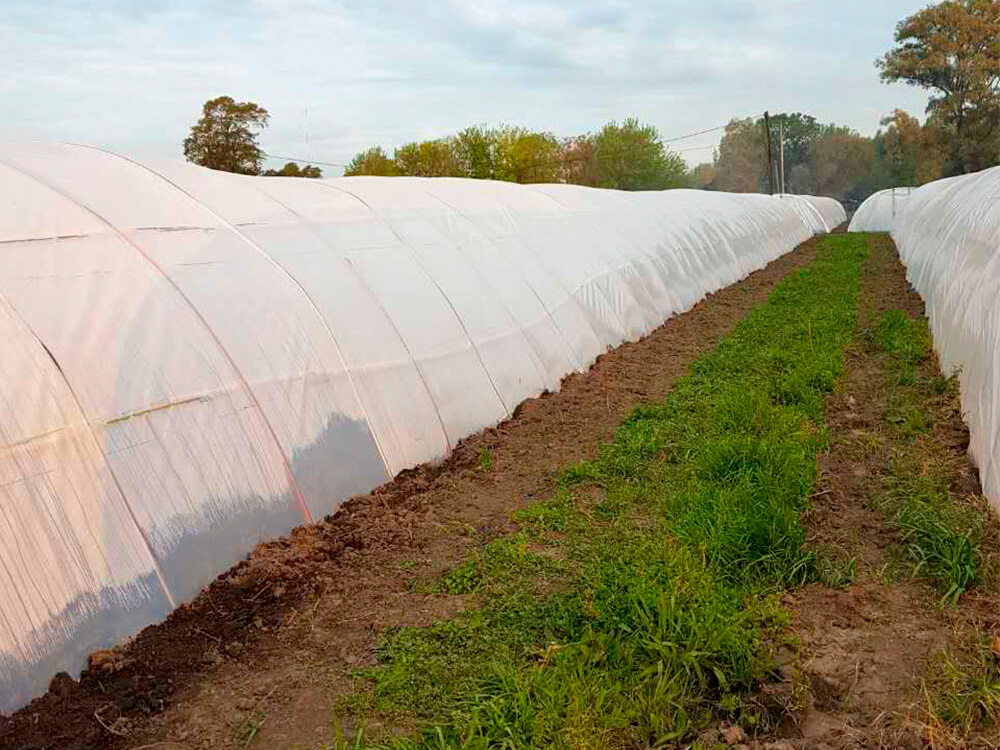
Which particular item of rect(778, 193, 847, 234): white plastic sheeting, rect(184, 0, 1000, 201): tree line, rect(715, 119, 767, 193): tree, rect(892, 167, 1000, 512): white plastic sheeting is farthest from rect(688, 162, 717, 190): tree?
rect(892, 167, 1000, 512): white plastic sheeting

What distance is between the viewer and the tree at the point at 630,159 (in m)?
60.7

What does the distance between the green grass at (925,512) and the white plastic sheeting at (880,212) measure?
28584 millimetres

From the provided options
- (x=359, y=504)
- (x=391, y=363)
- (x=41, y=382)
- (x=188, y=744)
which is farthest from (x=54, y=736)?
(x=391, y=363)

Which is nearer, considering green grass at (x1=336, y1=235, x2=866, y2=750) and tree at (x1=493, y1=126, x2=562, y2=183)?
green grass at (x1=336, y1=235, x2=866, y2=750)

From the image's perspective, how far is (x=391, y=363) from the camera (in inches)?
A: 241

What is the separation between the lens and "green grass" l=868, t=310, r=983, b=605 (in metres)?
4.02

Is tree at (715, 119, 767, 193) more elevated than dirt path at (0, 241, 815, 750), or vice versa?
tree at (715, 119, 767, 193)

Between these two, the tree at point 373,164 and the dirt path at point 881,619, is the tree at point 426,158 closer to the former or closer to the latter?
the tree at point 373,164

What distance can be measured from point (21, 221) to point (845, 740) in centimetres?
466

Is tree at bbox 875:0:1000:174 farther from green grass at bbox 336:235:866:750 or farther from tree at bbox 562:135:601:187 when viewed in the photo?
green grass at bbox 336:235:866:750

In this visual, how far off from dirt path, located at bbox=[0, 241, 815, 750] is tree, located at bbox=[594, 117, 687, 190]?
57.0 m

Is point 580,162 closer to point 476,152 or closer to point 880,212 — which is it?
point 476,152

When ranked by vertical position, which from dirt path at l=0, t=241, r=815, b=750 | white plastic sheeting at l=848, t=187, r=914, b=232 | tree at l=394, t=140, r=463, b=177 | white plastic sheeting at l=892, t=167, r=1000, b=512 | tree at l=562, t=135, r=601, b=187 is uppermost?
tree at l=394, t=140, r=463, b=177

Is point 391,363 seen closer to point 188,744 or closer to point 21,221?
point 21,221
